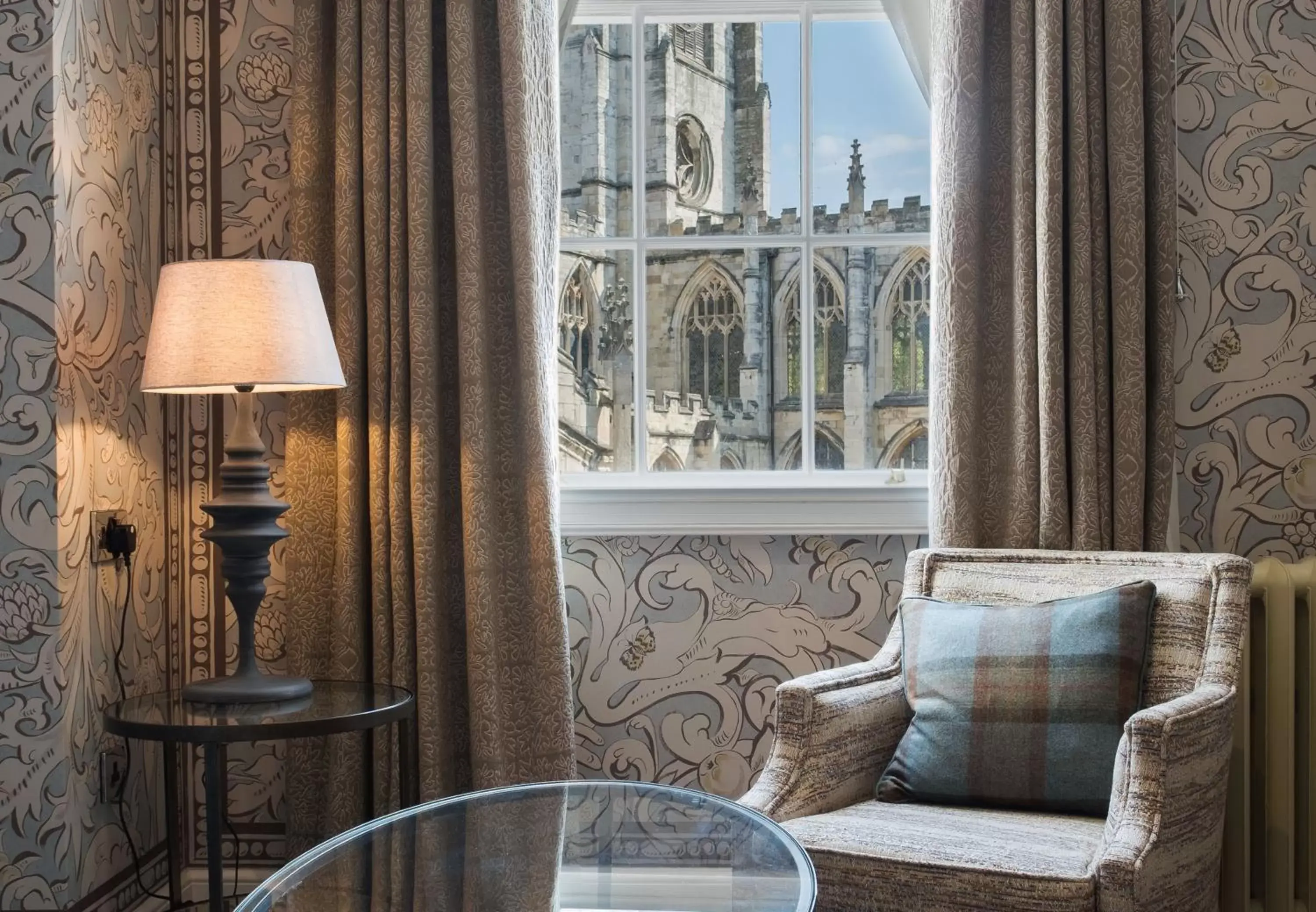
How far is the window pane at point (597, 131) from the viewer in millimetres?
2893

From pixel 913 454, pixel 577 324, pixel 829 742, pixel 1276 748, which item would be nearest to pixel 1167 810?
pixel 829 742

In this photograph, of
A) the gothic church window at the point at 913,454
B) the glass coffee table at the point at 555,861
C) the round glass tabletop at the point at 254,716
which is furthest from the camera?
the gothic church window at the point at 913,454

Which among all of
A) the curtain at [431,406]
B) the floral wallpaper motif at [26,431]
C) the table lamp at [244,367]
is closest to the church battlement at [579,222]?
the curtain at [431,406]

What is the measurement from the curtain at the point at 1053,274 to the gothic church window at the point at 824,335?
0.34m

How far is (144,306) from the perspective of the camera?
105 inches

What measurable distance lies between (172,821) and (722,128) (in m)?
1.90

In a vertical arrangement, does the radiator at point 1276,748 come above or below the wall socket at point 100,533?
below

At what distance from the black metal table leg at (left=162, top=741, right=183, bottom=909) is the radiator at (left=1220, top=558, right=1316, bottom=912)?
1.99 m

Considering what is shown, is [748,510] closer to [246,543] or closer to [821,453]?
[821,453]

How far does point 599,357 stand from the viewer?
9.55 feet

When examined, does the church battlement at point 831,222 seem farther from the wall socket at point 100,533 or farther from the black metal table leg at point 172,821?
the black metal table leg at point 172,821

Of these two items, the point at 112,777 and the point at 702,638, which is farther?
the point at 702,638

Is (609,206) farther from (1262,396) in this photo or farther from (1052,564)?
(1262,396)

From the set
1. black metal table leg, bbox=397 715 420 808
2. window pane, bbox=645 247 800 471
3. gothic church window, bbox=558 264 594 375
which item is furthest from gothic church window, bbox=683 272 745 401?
black metal table leg, bbox=397 715 420 808
